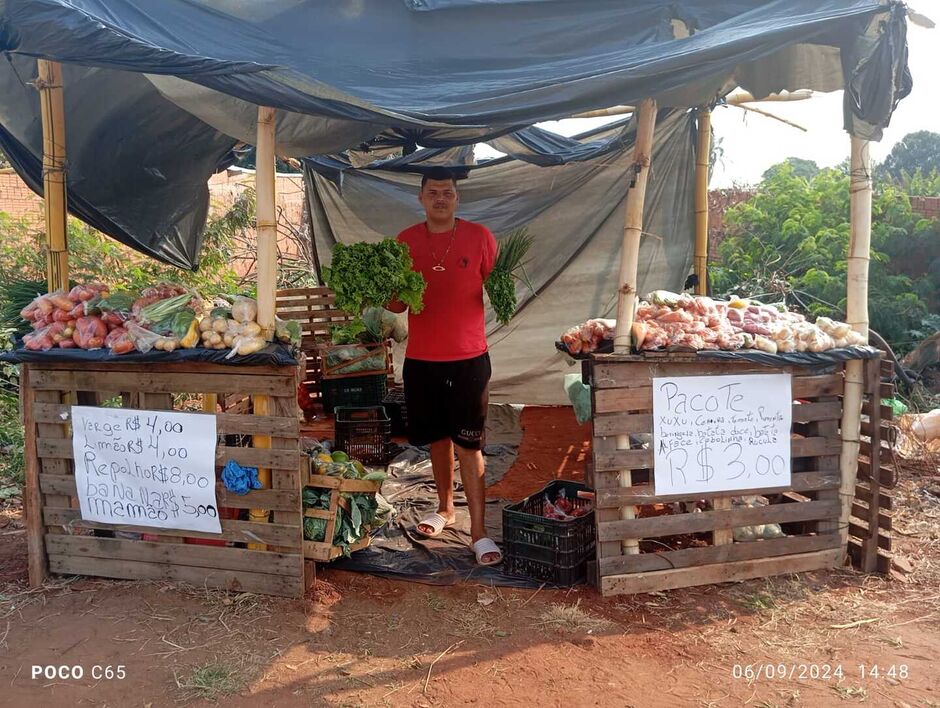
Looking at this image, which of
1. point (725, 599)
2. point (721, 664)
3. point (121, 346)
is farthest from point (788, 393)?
point (121, 346)

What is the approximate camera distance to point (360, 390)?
22.8 ft

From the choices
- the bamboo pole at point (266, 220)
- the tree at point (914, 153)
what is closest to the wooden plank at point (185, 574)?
the bamboo pole at point (266, 220)

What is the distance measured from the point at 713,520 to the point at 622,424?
708mm

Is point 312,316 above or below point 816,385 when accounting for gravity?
above

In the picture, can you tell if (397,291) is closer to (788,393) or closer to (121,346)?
(121,346)

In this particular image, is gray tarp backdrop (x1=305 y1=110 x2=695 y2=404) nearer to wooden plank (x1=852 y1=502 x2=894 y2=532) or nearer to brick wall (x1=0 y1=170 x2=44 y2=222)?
wooden plank (x1=852 y1=502 x2=894 y2=532)

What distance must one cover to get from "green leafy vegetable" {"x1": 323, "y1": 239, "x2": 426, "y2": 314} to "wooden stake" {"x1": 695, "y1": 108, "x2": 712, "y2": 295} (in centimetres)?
322

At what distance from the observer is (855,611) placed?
11.1 ft

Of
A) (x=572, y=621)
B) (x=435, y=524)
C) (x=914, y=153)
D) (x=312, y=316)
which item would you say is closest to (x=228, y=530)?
(x=435, y=524)

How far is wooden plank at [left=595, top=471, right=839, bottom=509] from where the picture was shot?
348 centimetres

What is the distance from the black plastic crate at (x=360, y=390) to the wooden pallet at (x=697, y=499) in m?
3.75

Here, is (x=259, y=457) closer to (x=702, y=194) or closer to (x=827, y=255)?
(x=702, y=194)

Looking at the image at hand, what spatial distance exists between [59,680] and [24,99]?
3.11 meters

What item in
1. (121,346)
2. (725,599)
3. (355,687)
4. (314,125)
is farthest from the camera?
(314,125)
